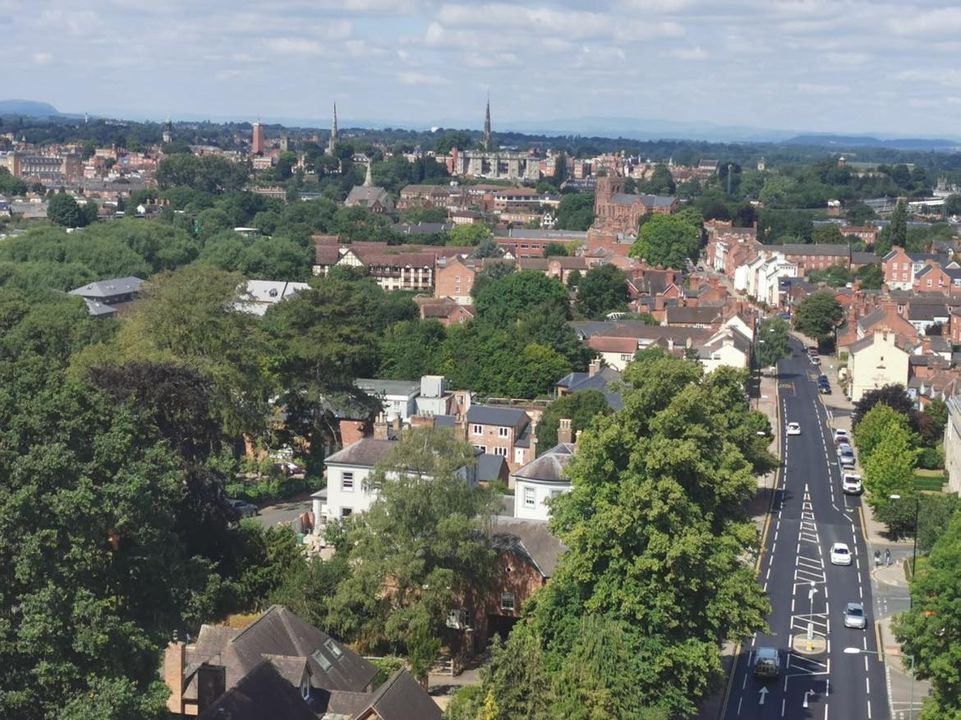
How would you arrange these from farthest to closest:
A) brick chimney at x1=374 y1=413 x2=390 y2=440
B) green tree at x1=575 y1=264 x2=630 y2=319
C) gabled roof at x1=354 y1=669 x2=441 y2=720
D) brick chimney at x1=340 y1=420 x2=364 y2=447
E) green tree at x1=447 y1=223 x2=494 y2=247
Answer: green tree at x1=447 y1=223 x2=494 y2=247 → green tree at x1=575 y1=264 x2=630 y2=319 → brick chimney at x1=340 y1=420 x2=364 y2=447 → brick chimney at x1=374 y1=413 x2=390 y2=440 → gabled roof at x1=354 y1=669 x2=441 y2=720

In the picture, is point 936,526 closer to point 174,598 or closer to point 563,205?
point 174,598

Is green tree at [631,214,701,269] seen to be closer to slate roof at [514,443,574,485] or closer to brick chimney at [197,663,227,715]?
slate roof at [514,443,574,485]

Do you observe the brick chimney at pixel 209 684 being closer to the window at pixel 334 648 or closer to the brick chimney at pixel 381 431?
the window at pixel 334 648

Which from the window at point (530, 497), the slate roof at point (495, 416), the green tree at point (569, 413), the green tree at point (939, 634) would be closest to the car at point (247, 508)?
the slate roof at point (495, 416)

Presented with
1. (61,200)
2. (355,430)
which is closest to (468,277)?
(355,430)

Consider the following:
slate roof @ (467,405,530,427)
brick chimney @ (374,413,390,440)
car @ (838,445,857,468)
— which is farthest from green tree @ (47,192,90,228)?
brick chimney @ (374,413,390,440)

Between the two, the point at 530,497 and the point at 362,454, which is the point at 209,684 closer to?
the point at 530,497

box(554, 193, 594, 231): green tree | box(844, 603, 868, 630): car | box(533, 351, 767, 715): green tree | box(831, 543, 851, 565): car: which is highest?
box(533, 351, 767, 715): green tree
